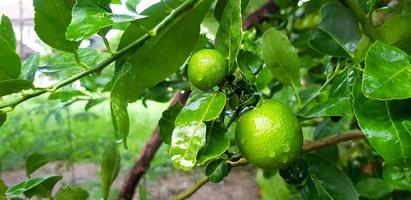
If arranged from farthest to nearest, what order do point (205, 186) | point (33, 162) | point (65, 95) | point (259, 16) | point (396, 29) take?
point (205, 186), point (259, 16), point (65, 95), point (33, 162), point (396, 29)

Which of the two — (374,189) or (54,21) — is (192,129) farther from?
(374,189)

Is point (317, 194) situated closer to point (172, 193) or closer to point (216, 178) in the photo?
point (216, 178)

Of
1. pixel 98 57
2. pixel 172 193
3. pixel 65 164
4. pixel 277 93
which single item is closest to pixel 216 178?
pixel 98 57

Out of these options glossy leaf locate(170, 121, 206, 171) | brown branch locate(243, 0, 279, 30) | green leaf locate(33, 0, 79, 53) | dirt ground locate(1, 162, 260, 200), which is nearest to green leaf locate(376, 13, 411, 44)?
glossy leaf locate(170, 121, 206, 171)

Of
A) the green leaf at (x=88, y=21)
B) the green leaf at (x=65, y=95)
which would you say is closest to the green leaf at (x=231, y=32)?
the green leaf at (x=88, y=21)

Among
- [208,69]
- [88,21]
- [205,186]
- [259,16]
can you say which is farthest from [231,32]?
[205,186]

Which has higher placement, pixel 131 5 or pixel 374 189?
pixel 131 5
